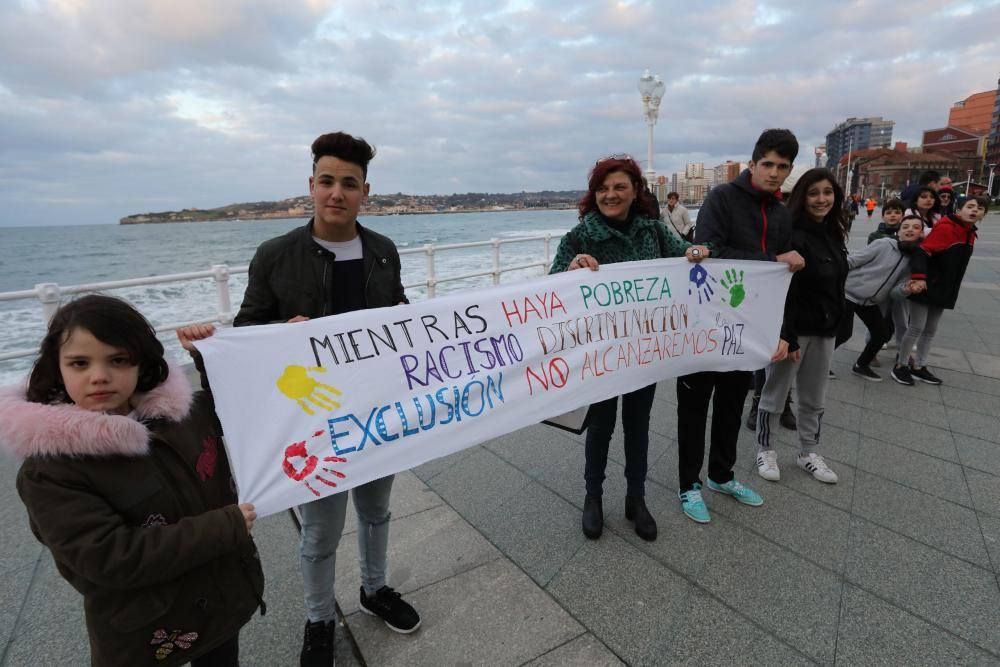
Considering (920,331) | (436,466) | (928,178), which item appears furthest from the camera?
(928,178)

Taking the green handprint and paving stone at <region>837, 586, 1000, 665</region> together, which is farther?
the green handprint

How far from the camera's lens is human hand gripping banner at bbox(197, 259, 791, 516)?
1701 mm

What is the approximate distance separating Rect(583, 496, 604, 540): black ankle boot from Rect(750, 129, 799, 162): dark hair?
78.8 inches

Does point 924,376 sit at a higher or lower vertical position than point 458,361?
lower

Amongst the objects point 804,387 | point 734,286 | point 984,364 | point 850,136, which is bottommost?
point 984,364

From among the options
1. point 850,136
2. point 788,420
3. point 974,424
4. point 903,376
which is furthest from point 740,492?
point 850,136

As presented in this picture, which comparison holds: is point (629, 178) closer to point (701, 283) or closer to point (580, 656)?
point (701, 283)

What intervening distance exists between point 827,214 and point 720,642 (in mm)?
2381

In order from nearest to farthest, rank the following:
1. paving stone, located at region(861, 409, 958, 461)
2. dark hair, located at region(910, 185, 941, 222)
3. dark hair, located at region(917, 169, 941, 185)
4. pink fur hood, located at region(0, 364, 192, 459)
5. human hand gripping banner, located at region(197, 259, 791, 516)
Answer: pink fur hood, located at region(0, 364, 192, 459) → human hand gripping banner, located at region(197, 259, 791, 516) → paving stone, located at region(861, 409, 958, 461) → dark hair, located at region(910, 185, 941, 222) → dark hair, located at region(917, 169, 941, 185)

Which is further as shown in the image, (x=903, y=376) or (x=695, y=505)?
(x=903, y=376)

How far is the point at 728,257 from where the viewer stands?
2779 millimetres

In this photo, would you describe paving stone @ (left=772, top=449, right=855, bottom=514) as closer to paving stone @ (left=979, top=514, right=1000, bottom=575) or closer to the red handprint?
paving stone @ (left=979, top=514, right=1000, bottom=575)

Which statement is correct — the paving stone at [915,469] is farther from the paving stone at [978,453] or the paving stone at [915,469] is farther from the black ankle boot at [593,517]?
the black ankle boot at [593,517]

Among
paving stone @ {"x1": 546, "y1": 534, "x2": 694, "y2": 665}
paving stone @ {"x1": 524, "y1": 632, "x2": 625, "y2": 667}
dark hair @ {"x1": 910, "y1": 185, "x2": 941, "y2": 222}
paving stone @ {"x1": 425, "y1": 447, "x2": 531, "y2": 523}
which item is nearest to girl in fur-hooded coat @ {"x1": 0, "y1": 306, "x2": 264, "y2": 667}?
paving stone @ {"x1": 524, "y1": 632, "x2": 625, "y2": 667}
